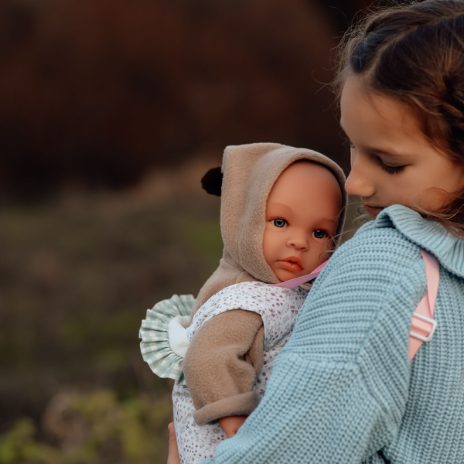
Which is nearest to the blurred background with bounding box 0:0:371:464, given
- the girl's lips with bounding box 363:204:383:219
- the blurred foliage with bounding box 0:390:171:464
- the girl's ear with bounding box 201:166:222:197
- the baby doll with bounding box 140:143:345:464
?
the blurred foliage with bounding box 0:390:171:464

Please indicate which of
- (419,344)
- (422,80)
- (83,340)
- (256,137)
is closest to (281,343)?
Result: (419,344)

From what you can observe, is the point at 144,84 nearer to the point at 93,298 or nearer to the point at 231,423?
the point at 93,298

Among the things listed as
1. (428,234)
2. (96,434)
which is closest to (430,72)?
(428,234)

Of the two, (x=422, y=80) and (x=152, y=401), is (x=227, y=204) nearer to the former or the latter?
(x=422, y=80)

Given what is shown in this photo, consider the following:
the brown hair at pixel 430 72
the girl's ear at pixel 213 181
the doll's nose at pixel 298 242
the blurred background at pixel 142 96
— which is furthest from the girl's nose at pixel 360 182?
the blurred background at pixel 142 96

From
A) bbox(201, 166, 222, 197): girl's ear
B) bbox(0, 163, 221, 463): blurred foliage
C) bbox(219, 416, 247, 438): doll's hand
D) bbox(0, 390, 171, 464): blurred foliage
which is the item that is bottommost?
bbox(0, 163, 221, 463): blurred foliage

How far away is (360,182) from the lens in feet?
6.66

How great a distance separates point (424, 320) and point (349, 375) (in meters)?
0.15

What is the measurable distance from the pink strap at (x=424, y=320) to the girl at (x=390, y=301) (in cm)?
2

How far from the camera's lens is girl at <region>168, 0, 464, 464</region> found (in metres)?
1.85

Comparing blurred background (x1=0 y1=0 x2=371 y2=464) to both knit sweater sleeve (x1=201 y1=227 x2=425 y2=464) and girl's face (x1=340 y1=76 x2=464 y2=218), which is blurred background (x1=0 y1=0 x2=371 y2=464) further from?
knit sweater sleeve (x1=201 y1=227 x2=425 y2=464)

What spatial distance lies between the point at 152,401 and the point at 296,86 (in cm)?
950

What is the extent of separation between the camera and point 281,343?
2.26 m

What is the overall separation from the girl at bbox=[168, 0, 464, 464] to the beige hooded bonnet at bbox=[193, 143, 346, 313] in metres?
0.36
